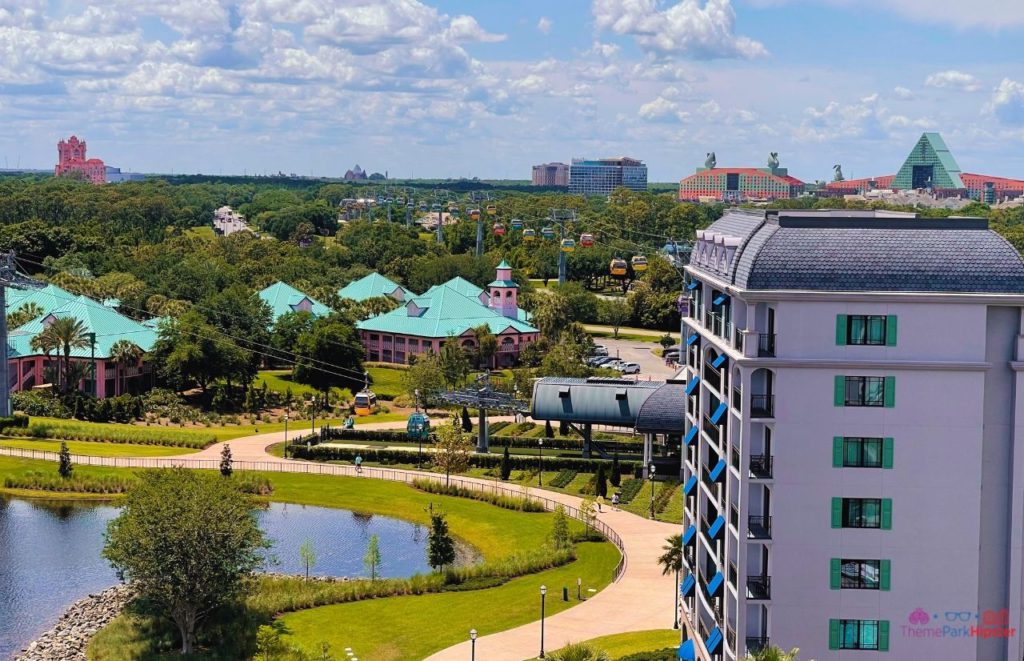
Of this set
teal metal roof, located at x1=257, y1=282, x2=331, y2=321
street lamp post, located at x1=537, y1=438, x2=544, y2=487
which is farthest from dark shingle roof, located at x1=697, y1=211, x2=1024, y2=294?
teal metal roof, located at x1=257, y1=282, x2=331, y2=321

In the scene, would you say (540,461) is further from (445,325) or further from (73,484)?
(445,325)

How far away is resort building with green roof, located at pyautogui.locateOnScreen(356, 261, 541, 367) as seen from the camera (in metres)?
134

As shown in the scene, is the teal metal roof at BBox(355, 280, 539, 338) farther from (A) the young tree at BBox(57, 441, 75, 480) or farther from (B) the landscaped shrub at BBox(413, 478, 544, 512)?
(A) the young tree at BBox(57, 441, 75, 480)

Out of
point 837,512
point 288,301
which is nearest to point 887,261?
point 837,512

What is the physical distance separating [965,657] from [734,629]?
6.69 m

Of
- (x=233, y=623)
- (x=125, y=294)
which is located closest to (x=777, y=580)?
(x=233, y=623)

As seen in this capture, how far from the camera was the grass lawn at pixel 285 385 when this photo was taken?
385 feet

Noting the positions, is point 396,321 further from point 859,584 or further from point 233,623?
point 859,584

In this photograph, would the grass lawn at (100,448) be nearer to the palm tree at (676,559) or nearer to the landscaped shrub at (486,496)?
the landscaped shrub at (486,496)

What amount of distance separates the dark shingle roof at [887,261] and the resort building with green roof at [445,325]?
91.3 m

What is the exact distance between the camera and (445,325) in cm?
13588

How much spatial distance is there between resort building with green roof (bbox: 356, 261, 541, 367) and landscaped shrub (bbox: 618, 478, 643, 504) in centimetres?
4888

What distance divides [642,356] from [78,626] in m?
88.2

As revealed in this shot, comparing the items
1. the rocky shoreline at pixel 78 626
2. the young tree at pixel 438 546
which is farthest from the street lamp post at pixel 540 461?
the rocky shoreline at pixel 78 626
